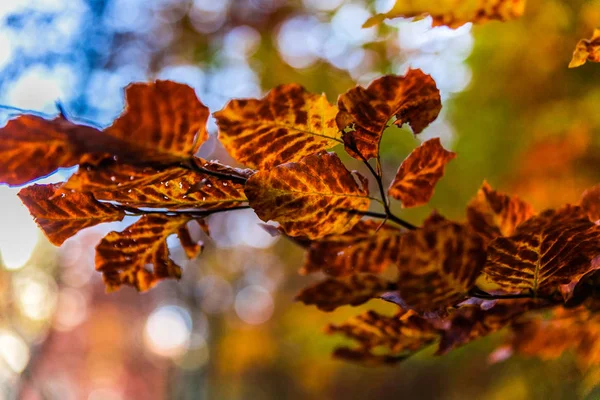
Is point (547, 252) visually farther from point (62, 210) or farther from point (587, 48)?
point (62, 210)

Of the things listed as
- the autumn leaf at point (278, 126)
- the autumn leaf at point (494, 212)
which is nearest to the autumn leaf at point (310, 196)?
the autumn leaf at point (278, 126)

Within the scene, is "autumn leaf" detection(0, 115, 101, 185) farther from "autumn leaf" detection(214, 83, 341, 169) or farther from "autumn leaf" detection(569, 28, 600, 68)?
"autumn leaf" detection(569, 28, 600, 68)

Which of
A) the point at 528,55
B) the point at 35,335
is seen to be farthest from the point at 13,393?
the point at 528,55

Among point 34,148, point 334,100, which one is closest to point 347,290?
point 34,148

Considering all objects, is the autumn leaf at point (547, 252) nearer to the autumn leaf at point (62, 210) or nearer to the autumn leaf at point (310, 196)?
the autumn leaf at point (310, 196)

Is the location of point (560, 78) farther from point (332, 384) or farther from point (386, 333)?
point (332, 384)

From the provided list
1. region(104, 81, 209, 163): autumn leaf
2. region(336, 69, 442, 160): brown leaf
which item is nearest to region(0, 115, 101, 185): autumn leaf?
region(104, 81, 209, 163): autumn leaf
